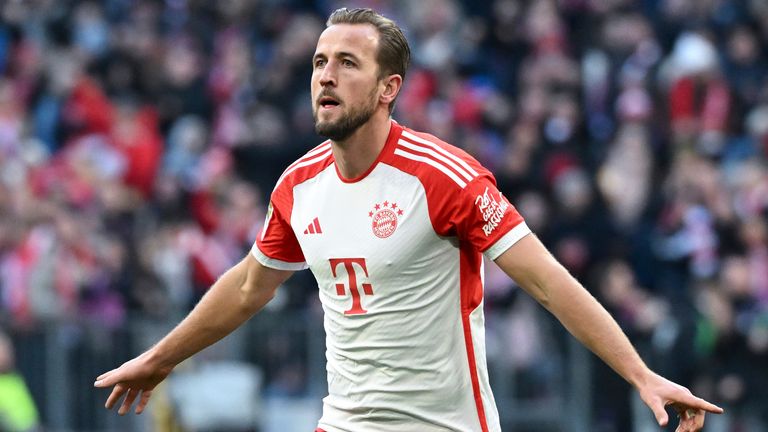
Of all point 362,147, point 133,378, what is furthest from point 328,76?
point 133,378

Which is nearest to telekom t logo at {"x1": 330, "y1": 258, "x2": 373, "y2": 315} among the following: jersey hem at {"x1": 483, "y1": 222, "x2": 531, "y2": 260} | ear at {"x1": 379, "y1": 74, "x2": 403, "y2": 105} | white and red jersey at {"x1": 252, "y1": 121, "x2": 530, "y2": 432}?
white and red jersey at {"x1": 252, "y1": 121, "x2": 530, "y2": 432}

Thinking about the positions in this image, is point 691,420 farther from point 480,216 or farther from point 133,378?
point 133,378

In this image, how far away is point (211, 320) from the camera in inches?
274

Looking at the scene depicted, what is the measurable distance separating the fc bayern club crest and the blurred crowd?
7.34 metres

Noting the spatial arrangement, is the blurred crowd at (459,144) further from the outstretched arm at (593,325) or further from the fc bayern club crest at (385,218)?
the outstretched arm at (593,325)

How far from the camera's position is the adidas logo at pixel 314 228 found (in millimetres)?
6582

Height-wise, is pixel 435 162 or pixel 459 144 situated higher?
pixel 459 144

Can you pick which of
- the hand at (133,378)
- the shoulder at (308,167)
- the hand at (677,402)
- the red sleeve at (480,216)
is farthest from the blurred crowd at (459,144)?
the hand at (677,402)

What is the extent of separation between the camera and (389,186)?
6.45 meters

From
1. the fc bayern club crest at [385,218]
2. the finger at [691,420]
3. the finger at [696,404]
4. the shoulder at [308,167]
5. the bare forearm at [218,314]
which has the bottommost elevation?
the finger at [691,420]

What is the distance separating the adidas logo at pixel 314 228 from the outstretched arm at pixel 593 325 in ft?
2.59

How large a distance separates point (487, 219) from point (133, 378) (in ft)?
5.96

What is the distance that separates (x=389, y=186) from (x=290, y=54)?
1175 centimetres

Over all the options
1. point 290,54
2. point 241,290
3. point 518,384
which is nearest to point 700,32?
point 290,54
